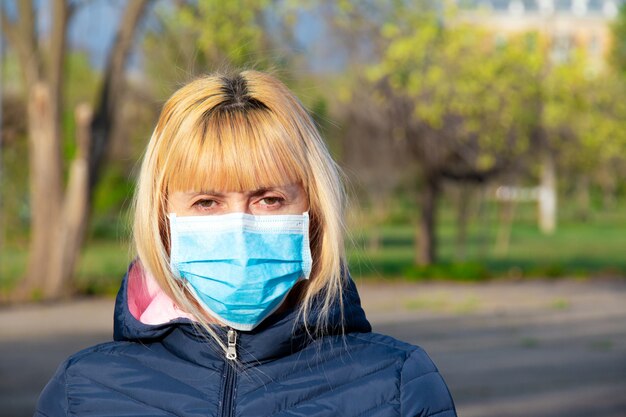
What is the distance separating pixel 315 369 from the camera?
6.25 ft

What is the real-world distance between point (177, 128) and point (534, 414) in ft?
19.8

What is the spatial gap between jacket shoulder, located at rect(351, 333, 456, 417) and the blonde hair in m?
0.16

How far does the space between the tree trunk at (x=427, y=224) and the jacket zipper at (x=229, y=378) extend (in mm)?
17468

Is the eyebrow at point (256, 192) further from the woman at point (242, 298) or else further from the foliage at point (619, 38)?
the foliage at point (619, 38)

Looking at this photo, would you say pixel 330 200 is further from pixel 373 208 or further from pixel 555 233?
pixel 555 233

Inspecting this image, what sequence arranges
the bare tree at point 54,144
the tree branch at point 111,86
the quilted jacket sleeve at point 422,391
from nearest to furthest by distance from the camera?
the quilted jacket sleeve at point 422,391
the bare tree at point 54,144
the tree branch at point 111,86

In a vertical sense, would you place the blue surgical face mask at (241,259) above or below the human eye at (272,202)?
below

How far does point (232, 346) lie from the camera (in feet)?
6.22

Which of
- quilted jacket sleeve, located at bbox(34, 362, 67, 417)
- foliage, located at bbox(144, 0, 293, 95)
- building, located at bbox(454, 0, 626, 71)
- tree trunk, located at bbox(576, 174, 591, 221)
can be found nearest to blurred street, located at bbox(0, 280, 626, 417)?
foliage, located at bbox(144, 0, 293, 95)

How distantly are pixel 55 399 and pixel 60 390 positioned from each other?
0.07ft

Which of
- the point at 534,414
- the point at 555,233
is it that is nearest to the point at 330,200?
the point at 534,414

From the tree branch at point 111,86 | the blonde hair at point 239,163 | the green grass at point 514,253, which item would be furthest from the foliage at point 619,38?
the blonde hair at point 239,163

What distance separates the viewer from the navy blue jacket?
185 centimetres

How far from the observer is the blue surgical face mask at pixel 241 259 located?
192cm
